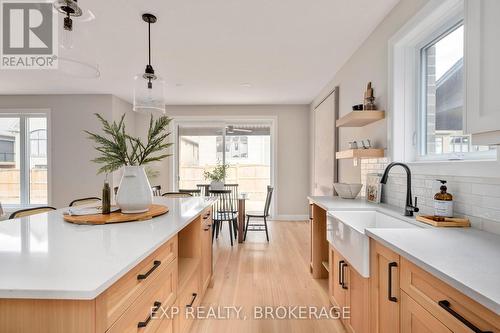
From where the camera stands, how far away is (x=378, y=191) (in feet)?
7.54

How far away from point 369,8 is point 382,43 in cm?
33

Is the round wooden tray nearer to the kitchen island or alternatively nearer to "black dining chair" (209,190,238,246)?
the kitchen island

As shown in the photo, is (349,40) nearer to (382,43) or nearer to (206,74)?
(382,43)

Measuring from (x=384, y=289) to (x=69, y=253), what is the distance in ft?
4.46

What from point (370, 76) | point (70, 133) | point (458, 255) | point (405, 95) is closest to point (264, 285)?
point (458, 255)

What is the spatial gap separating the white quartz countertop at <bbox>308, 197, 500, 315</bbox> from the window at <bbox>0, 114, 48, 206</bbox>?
19.8 feet

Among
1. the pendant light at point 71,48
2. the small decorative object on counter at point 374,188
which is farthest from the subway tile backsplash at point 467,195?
the pendant light at point 71,48

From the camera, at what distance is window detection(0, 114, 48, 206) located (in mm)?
5098

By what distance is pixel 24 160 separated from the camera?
510 centimetres

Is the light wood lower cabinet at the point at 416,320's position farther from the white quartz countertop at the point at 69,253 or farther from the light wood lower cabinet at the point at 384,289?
the white quartz countertop at the point at 69,253

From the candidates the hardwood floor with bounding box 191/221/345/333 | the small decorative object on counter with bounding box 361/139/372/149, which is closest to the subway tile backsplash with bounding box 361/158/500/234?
the small decorative object on counter with bounding box 361/139/372/149

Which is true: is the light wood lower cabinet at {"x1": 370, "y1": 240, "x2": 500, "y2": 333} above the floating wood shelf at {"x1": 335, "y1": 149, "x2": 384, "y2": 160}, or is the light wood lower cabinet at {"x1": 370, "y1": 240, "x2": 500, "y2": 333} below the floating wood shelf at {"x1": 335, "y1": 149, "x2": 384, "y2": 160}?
below

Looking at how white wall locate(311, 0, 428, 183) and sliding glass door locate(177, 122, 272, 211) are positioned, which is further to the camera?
sliding glass door locate(177, 122, 272, 211)

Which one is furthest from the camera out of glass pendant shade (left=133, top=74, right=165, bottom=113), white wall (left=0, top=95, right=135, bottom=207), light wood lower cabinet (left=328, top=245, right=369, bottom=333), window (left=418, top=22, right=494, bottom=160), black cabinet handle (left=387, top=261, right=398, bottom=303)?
white wall (left=0, top=95, right=135, bottom=207)
